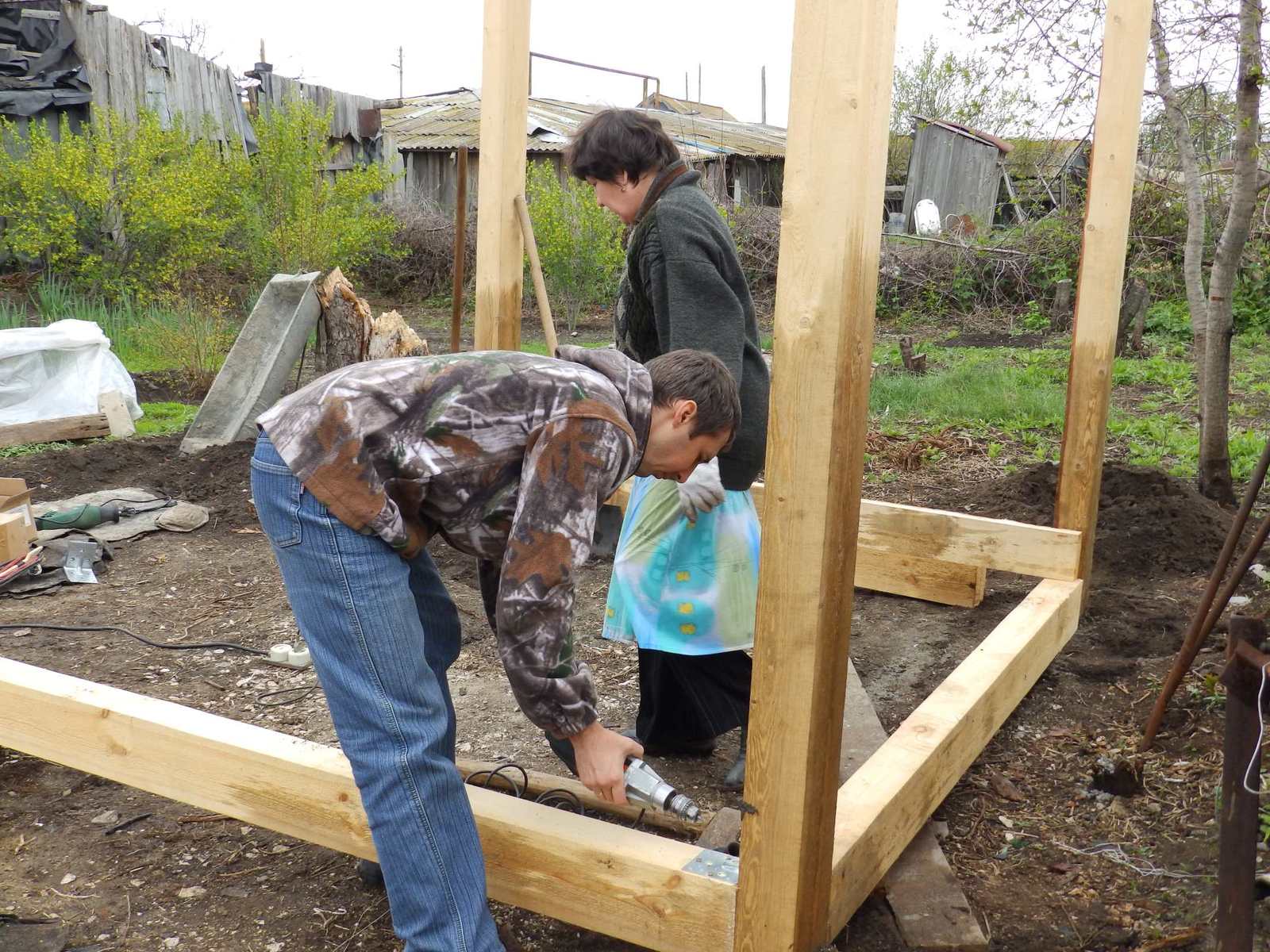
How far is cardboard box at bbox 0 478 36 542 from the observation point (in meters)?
5.01

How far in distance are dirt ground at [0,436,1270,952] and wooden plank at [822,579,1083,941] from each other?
151mm

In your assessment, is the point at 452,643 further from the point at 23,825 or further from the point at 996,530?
the point at 996,530

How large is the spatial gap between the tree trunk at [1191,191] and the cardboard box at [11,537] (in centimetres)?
566

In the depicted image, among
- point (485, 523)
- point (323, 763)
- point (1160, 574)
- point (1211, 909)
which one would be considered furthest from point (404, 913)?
point (1160, 574)

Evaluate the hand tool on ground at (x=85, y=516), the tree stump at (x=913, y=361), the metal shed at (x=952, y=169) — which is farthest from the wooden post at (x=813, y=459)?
the metal shed at (x=952, y=169)

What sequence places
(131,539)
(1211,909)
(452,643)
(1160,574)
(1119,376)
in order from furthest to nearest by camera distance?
(1119,376) < (131,539) < (1160,574) < (452,643) < (1211,909)

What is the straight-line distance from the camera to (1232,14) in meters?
5.06

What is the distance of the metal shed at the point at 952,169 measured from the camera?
18641 mm

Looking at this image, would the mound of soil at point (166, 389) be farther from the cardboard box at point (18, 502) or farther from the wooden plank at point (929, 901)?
the wooden plank at point (929, 901)

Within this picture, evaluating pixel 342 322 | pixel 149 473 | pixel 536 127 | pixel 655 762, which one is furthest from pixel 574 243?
pixel 655 762

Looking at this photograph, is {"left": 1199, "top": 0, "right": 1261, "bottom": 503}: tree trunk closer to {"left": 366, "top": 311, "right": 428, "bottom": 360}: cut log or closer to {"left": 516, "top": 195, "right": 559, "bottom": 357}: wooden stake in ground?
{"left": 516, "top": 195, "right": 559, "bottom": 357}: wooden stake in ground

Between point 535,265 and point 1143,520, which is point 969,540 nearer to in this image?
point 1143,520

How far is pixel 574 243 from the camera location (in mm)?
12273

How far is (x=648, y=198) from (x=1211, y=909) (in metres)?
2.20
